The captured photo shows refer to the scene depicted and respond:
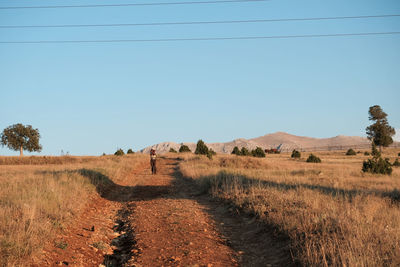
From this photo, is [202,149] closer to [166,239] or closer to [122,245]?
[122,245]

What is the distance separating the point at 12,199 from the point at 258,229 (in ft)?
21.9

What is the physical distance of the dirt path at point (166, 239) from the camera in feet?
19.3

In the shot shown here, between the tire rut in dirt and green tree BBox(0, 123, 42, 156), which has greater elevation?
green tree BBox(0, 123, 42, 156)

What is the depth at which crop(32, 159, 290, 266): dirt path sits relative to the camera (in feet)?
19.3

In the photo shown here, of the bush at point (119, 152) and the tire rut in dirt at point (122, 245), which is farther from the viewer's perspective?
the bush at point (119, 152)

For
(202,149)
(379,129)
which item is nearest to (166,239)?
(202,149)

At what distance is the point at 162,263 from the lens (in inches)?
221

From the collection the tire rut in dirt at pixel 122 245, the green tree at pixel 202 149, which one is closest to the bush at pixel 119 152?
the green tree at pixel 202 149

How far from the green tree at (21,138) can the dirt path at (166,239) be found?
69.9m

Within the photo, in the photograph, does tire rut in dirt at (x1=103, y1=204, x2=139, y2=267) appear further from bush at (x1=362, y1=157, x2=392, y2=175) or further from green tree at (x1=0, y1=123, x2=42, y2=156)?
green tree at (x1=0, y1=123, x2=42, y2=156)

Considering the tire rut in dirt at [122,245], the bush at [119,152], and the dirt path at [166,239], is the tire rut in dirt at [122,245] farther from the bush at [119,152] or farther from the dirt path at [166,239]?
the bush at [119,152]

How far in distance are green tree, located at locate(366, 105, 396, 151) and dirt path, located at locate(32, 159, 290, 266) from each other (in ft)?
275

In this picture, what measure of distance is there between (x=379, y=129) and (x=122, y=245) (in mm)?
89869

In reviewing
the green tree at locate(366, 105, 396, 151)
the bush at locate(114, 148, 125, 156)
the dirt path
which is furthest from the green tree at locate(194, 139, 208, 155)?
the green tree at locate(366, 105, 396, 151)
